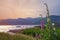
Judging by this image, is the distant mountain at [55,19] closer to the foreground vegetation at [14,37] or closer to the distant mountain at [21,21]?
the distant mountain at [21,21]

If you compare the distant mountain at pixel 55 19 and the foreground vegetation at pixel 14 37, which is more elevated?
the distant mountain at pixel 55 19

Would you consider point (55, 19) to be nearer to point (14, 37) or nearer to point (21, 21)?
point (21, 21)

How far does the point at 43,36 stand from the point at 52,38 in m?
0.22

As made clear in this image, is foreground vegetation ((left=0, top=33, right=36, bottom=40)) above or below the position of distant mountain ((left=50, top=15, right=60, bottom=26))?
below

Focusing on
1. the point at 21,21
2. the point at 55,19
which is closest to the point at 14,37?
the point at 21,21

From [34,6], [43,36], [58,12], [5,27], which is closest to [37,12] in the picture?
[34,6]

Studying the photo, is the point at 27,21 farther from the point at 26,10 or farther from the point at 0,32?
the point at 0,32

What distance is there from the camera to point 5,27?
4.21 meters

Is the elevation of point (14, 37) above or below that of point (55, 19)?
below

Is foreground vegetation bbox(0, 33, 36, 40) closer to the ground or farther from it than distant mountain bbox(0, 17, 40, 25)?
closer to the ground

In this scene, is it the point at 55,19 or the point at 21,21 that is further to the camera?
the point at 21,21

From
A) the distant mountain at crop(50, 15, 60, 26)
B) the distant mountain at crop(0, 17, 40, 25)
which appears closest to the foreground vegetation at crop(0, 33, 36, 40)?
the distant mountain at crop(0, 17, 40, 25)

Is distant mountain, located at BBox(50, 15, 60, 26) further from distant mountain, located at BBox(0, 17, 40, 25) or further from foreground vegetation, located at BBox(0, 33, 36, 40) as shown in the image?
foreground vegetation, located at BBox(0, 33, 36, 40)

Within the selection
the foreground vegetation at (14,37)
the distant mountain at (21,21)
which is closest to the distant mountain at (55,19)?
the distant mountain at (21,21)
